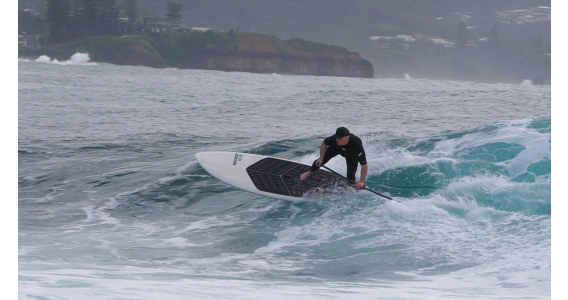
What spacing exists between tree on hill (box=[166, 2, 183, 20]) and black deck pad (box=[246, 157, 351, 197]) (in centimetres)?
4452

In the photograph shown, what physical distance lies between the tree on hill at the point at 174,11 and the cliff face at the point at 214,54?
12.2 feet

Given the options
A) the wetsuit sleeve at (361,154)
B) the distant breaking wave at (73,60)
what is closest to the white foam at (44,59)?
the distant breaking wave at (73,60)

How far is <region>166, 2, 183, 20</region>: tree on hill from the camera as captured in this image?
49519mm

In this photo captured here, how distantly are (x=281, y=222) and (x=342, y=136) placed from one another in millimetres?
1767

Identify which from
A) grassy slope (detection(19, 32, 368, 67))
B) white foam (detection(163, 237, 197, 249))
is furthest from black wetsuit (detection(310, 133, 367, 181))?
grassy slope (detection(19, 32, 368, 67))

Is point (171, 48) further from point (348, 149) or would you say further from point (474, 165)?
point (348, 149)

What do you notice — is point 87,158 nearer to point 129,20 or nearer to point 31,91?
point 31,91

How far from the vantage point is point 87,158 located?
11633 millimetres

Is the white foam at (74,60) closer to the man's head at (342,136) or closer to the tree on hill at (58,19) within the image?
the tree on hill at (58,19)

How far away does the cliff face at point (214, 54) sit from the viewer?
43.5m

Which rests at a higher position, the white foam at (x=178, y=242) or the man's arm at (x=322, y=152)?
the man's arm at (x=322, y=152)

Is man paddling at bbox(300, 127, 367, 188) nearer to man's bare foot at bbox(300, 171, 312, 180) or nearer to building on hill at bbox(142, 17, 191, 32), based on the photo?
man's bare foot at bbox(300, 171, 312, 180)

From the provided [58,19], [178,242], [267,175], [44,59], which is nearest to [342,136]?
[267,175]

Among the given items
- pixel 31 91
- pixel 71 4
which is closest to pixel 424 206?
pixel 31 91
